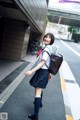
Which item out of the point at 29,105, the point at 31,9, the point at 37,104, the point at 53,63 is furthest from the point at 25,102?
the point at 31,9

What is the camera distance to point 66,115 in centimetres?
628

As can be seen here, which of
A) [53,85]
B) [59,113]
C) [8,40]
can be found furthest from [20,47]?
[59,113]

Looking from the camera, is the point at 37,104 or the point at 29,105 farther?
the point at 29,105

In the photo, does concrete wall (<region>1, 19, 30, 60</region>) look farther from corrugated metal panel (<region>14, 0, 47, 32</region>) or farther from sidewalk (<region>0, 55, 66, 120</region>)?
sidewalk (<region>0, 55, 66, 120</region>)

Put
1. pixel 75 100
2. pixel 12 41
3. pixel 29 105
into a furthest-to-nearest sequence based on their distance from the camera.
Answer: pixel 12 41
pixel 75 100
pixel 29 105

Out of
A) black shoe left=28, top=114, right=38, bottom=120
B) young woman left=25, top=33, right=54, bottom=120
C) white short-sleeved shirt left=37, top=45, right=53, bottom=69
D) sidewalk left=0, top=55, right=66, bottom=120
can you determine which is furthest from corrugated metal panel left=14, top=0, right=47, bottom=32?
black shoe left=28, top=114, right=38, bottom=120

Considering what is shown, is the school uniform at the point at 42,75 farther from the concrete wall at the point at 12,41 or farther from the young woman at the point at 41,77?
the concrete wall at the point at 12,41

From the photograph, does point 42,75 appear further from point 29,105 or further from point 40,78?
point 29,105

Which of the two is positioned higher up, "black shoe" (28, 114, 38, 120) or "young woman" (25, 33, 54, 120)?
"young woman" (25, 33, 54, 120)

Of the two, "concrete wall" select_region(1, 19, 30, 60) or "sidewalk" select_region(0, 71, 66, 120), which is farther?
"concrete wall" select_region(1, 19, 30, 60)

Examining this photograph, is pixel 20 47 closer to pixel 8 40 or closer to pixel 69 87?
pixel 8 40

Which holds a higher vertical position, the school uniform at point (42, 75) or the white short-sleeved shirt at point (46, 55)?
the white short-sleeved shirt at point (46, 55)

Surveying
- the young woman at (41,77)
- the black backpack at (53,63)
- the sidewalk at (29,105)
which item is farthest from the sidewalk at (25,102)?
the black backpack at (53,63)

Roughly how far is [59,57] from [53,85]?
4365 millimetres
